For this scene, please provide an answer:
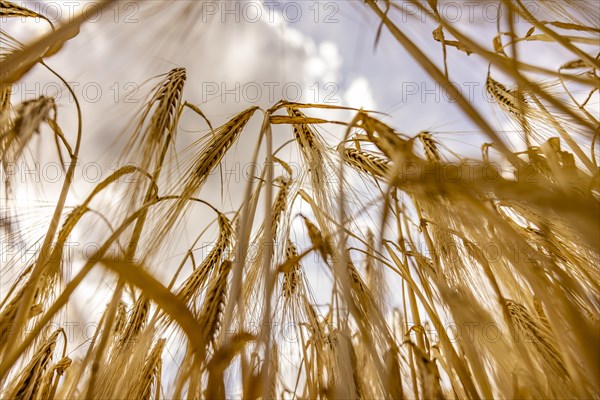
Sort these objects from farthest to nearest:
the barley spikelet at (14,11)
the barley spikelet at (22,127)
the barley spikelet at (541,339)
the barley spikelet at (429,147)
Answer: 1. the barley spikelet at (429,147)
2. the barley spikelet at (14,11)
3. the barley spikelet at (541,339)
4. the barley spikelet at (22,127)

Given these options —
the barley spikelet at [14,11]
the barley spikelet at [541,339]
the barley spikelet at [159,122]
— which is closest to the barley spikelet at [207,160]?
the barley spikelet at [159,122]

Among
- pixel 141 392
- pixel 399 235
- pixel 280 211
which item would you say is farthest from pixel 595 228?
pixel 141 392

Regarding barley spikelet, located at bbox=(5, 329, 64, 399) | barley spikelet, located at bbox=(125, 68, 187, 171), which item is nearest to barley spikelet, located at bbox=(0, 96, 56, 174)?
barley spikelet, located at bbox=(125, 68, 187, 171)

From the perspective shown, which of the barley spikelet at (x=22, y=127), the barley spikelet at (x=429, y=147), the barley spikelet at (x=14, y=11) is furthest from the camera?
the barley spikelet at (x=429, y=147)

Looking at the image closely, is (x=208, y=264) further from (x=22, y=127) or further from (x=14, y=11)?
(x=14, y=11)

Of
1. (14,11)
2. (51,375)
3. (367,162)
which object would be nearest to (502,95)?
(367,162)

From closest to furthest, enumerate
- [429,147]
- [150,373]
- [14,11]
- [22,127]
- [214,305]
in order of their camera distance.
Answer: [22,127]
[214,305]
[14,11]
[150,373]
[429,147]

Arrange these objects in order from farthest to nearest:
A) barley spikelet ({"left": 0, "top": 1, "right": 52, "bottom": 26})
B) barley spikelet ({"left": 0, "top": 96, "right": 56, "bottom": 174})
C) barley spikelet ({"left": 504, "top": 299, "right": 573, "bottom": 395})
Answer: barley spikelet ({"left": 0, "top": 1, "right": 52, "bottom": 26}) → barley spikelet ({"left": 504, "top": 299, "right": 573, "bottom": 395}) → barley spikelet ({"left": 0, "top": 96, "right": 56, "bottom": 174})

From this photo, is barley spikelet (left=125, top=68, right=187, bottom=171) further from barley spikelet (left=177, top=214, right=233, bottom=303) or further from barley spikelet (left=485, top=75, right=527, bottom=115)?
barley spikelet (left=485, top=75, right=527, bottom=115)

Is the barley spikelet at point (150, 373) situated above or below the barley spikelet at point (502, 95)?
below

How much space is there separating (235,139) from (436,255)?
843 mm

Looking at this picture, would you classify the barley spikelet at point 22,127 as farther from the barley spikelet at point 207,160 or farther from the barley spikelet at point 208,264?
the barley spikelet at point 208,264

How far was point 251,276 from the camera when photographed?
1.24m

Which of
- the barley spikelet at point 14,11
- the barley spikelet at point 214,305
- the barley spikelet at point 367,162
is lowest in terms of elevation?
the barley spikelet at point 214,305
